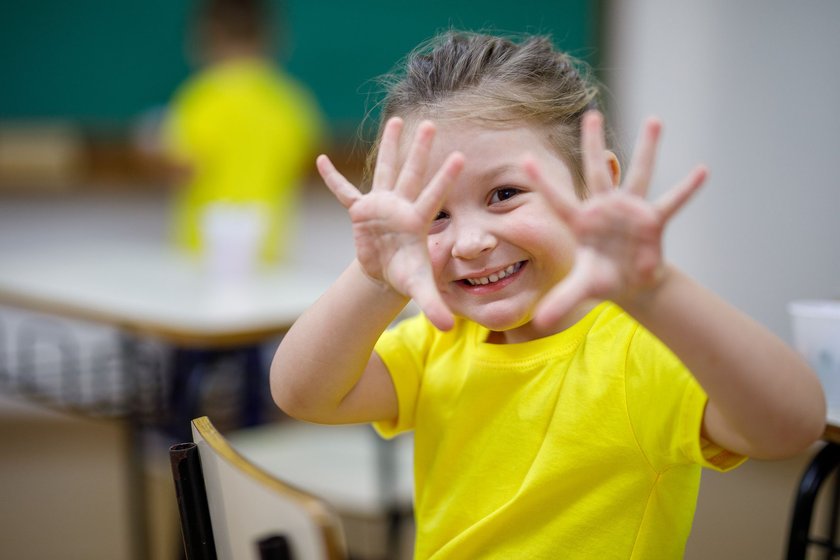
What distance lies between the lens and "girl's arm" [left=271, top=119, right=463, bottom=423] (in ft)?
2.46

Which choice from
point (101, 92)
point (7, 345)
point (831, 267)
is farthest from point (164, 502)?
point (831, 267)

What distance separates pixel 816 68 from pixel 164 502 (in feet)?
8.53

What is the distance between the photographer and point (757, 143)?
10.6 ft

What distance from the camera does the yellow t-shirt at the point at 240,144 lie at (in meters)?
3.15

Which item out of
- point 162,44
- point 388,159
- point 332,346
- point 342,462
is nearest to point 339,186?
point 388,159

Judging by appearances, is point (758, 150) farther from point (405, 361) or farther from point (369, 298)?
point (369, 298)

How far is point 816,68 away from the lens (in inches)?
120

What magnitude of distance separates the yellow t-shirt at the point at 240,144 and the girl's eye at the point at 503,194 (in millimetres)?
2328

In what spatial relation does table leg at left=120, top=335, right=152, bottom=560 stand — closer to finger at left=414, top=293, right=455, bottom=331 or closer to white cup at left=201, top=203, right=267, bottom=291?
white cup at left=201, top=203, right=267, bottom=291

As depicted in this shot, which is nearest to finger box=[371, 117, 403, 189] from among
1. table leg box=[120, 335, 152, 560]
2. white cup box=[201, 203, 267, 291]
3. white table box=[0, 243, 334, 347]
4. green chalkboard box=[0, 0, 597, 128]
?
white table box=[0, 243, 334, 347]

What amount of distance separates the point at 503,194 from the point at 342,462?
1347mm

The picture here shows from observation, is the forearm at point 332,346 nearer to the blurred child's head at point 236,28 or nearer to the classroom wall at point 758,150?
the classroom wall at point 758,150

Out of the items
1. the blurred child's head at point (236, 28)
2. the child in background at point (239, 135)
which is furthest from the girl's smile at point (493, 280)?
the blurred child's head at point (236, 28)

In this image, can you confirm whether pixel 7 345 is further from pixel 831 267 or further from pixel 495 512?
pixel 495 512
